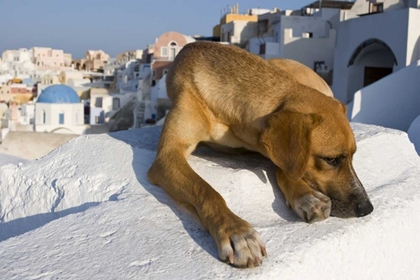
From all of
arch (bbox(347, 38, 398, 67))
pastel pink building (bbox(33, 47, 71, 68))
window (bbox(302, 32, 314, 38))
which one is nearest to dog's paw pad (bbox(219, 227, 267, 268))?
arch (bbox(347, 38, 398, 67))

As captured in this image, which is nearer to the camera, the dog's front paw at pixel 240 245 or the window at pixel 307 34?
the dog's front paw at pixel 240 245

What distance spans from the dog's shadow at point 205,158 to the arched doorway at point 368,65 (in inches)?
593

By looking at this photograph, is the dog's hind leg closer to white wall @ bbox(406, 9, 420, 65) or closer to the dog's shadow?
the dog's shadow

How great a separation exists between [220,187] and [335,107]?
70cm

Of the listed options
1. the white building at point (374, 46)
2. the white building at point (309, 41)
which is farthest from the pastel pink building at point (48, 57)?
the white building at point (374, 46)

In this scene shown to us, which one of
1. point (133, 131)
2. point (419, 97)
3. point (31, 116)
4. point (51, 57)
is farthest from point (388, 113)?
point (51, 57)

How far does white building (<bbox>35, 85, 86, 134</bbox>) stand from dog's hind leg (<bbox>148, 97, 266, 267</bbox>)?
24126 mm

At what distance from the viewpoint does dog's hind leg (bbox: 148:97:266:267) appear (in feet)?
6.04

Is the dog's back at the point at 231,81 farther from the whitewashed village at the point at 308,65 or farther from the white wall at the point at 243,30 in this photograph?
the white wall at the point at 243,30

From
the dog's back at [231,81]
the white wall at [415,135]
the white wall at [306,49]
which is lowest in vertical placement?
the white wall at [415,135]

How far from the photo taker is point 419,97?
9219 millimetres

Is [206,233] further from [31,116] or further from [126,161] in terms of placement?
[31,116]

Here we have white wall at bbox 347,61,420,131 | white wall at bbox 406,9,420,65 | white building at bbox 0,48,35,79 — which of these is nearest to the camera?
white wall at bbox 347,61,420,131

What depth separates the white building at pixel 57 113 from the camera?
86.8ft
